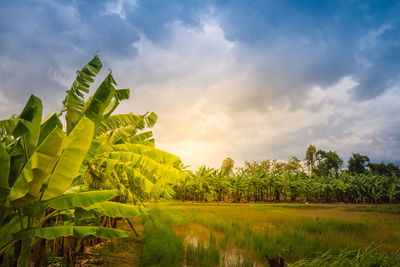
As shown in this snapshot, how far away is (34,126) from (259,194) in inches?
978

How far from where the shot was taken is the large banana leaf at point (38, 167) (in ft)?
5.90

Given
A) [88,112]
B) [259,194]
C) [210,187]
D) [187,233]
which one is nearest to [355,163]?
[259,194]

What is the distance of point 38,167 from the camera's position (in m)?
1.87

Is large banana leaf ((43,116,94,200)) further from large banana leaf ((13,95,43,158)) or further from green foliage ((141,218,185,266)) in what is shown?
green foliage ((141,218,185,266))

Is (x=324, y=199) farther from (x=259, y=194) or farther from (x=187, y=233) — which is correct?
(x=187, y=233)

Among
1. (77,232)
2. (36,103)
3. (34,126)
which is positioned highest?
(36,103)

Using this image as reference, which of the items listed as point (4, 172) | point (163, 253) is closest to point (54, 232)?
point (4, 172)

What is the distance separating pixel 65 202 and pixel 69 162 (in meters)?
0.39

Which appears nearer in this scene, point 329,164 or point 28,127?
point 28,127

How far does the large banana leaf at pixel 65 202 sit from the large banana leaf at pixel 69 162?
0.07 meters

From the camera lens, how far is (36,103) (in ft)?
6.89

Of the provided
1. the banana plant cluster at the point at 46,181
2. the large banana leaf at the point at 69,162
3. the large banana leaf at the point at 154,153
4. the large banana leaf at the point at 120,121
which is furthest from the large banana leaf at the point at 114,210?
the large banana leaf at the point at 120,121

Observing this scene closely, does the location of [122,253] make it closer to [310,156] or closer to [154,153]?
[154,153]

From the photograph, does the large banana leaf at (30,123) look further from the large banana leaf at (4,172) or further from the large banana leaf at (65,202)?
the large banana leaf at (65,202)
